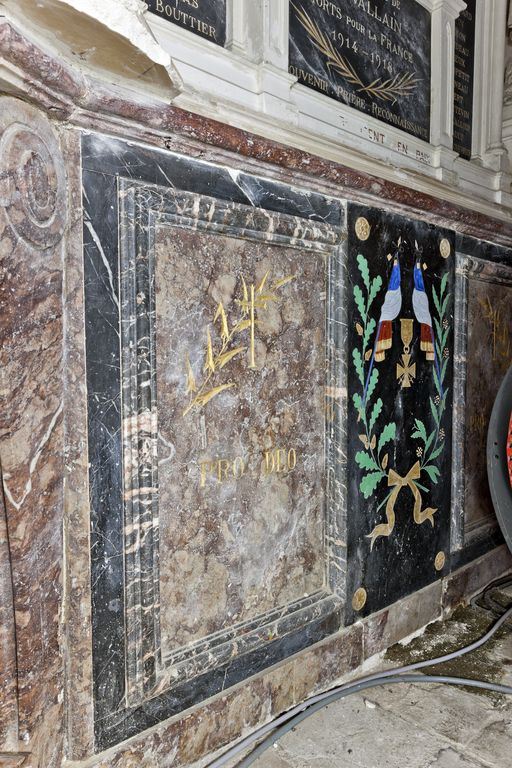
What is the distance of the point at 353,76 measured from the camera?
262 centimetres

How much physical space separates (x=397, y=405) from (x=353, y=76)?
149 centimetres

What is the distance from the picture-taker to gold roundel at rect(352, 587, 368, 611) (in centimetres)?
251

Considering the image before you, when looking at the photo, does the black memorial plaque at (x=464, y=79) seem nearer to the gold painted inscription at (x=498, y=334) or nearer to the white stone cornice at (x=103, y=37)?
the gold painted inscription at (x=498, y=334)

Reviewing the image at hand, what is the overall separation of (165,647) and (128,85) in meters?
1.68

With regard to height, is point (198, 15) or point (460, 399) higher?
point (198, 15)

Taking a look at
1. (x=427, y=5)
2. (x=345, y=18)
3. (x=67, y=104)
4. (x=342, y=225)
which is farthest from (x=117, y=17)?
(x=427, y=5)

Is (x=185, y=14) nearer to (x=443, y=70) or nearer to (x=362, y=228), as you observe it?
(x=362, y=228)

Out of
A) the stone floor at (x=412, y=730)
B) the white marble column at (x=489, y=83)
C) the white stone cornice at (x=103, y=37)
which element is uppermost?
the white marble column at (x=489, y=83)

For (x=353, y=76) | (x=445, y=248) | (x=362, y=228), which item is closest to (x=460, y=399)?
(x=445, y=248)

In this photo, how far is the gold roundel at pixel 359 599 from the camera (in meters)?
2.51

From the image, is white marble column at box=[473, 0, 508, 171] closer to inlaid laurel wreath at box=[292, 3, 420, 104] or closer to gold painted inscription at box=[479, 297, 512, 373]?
inlaid laurel wreath at box=[292, 3, 420, 104]

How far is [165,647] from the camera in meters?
1.87

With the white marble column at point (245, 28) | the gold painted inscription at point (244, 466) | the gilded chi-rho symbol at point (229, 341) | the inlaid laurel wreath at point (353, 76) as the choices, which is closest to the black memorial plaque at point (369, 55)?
the inlaid laurel wreath at point (353, 76)

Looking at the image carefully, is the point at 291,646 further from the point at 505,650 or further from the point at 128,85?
the point at 128,85
